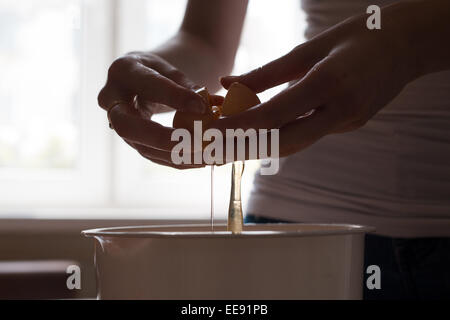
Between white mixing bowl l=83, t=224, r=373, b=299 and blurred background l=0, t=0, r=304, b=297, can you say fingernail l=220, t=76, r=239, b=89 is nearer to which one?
white mixing bowl l=83, t=224, r=373, b=299

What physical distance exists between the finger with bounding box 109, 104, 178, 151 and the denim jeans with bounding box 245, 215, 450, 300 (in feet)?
0.70

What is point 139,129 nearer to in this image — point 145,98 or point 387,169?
point 145,98

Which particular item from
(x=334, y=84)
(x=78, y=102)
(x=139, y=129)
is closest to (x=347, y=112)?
(x=334, y=84)

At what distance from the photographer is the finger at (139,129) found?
0.39 metres

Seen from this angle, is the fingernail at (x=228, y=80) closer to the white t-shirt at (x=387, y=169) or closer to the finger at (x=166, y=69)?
the finger at (x=166, y=69)

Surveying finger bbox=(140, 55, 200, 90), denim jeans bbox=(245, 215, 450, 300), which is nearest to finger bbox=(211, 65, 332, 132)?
finger bbox=(140, 55, 200, 90)

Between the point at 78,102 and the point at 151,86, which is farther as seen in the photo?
the point at 78,102

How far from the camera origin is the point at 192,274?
0.30 meters

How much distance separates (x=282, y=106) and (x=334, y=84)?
1.2 inches

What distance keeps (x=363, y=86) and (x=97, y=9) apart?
139cm

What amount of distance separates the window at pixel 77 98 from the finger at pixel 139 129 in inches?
46.8

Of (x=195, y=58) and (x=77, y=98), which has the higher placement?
(x=77, y=98)

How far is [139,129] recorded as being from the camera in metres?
0.40
